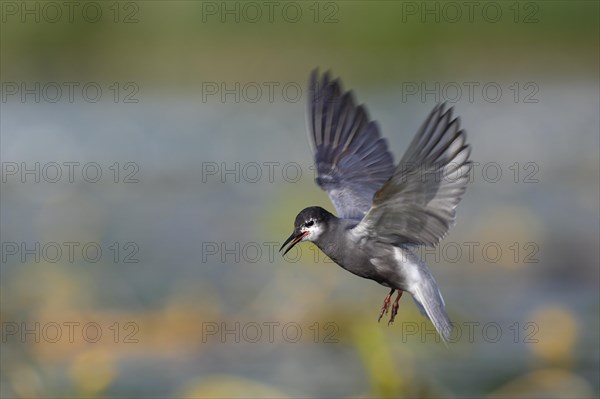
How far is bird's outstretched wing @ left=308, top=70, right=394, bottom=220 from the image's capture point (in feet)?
22.4

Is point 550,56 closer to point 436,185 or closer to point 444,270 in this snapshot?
point 444,270

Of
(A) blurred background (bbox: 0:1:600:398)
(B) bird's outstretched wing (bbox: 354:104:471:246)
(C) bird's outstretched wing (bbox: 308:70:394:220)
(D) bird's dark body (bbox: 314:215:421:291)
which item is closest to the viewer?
(B) bird's outstretched wing (bbox: 354:104:471:246)

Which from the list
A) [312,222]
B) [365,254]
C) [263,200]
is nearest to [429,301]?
[365,254]

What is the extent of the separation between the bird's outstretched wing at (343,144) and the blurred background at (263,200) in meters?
1.74

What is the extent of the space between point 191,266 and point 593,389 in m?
3.93

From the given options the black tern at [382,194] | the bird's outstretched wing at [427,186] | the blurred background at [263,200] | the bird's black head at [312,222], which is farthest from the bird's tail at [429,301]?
the blurred background at [263,200]

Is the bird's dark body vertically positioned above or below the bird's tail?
above

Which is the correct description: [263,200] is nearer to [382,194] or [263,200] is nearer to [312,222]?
[312,222]

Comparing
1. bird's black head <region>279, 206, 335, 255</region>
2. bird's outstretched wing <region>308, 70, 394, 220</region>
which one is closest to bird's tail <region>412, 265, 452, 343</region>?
bird's black head <region>279, 206, 335, 255</region>

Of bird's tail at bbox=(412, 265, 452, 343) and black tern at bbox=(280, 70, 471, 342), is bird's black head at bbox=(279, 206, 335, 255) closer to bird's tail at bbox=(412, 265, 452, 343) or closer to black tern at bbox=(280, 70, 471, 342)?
black tern at bbox=(280, 70, 471, 342)

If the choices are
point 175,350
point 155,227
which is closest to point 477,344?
point 175,350

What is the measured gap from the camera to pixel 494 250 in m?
11.0

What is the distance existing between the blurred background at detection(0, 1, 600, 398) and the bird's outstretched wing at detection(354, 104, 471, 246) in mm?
2598

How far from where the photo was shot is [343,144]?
6.92 metres
